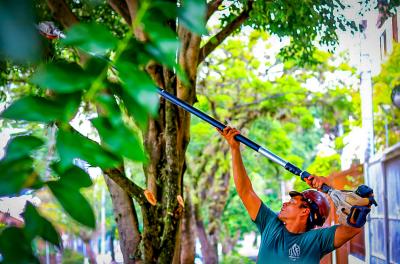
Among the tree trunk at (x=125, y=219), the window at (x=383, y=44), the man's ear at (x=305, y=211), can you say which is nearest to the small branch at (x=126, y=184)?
the tree trunk at (x=125, y=219)

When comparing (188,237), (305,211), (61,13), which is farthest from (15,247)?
(188,237)

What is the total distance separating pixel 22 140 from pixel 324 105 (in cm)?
813

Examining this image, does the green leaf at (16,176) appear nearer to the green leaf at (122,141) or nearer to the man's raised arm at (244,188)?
the green leaf at (122,141)

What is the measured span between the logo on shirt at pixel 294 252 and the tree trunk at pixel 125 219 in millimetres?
1347

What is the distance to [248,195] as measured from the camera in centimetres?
242

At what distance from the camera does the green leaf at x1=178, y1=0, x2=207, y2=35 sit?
49 cm

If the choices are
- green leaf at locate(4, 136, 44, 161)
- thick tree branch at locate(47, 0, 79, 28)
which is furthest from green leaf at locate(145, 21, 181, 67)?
thick tree branch at locate(47, 0, 79, 28)

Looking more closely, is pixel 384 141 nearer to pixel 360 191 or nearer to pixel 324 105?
pixel 360 191

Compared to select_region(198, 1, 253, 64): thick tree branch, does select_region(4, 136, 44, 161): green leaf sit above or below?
below

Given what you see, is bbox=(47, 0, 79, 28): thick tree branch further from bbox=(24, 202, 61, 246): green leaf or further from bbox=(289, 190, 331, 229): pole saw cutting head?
bbox=(24, 202, 61, 246): green leaf

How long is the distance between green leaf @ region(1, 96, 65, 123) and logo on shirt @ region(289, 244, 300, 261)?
6.05 ft

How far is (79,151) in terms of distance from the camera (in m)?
0.51

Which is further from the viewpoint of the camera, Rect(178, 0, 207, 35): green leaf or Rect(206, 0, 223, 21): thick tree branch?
Rect(206, 0, 223, 21): thick tree branch

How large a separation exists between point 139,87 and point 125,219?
10.1 ft
